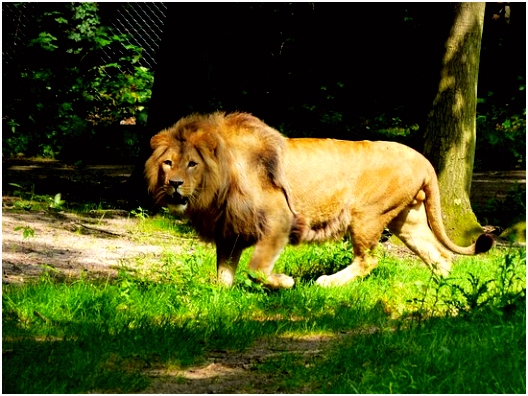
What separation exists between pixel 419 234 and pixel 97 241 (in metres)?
3.12

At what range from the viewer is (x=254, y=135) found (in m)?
7.60

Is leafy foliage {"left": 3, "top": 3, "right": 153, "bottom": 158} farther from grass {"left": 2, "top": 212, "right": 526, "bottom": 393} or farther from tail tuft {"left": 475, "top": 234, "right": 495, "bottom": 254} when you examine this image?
tail tuft {"left": 475, "top": 234, "right": 495, "bottom": 254}

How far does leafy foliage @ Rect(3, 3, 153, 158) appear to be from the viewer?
16172 millimetres

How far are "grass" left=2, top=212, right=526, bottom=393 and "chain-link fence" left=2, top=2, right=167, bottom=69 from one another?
37.6 feet

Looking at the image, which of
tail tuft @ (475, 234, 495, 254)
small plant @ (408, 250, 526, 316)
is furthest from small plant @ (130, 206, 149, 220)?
small plant @ (408, 250, 526, 316)

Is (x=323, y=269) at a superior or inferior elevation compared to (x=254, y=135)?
inferior

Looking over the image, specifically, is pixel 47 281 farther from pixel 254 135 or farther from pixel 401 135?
pixel 401 135

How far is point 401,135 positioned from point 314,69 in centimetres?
304

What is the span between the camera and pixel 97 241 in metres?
9.25

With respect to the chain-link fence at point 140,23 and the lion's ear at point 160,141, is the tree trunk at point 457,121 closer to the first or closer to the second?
the lion's ear at point 160,141


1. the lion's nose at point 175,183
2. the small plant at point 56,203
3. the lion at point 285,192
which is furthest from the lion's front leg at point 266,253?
the small plant at point 56,203

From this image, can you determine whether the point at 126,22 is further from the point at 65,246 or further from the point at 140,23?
the point at 65,246

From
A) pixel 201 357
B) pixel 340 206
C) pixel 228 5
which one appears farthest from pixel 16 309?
pixel 228 5

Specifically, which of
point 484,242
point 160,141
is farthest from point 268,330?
point 484,242
